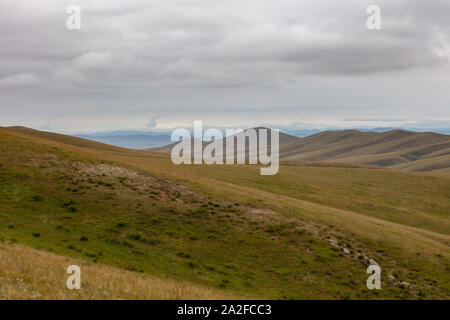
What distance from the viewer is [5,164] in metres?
39.3

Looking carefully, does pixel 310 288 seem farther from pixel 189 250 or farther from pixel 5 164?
pixel 5 164

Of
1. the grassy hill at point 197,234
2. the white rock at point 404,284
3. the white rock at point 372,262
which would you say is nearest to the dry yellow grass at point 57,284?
the grassy hill at point 197,234

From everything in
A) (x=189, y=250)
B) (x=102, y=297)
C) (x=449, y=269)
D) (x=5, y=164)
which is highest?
(x=5, y=164)

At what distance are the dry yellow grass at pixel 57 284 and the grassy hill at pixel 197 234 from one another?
2.14 ft

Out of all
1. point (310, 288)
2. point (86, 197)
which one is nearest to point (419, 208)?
point (310, 288)

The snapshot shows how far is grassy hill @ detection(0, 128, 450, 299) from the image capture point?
23484 mm

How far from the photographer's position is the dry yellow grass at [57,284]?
12.2 metres

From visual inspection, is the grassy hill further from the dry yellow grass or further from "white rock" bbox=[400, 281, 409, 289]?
the dry yellow grass

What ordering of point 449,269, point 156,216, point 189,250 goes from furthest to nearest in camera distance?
point 156,216
point 449,269
point 189,250

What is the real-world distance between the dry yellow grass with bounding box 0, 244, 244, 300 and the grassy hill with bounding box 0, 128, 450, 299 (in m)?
0.65

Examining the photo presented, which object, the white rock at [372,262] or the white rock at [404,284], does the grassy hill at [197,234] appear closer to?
the white rock at [404,284]

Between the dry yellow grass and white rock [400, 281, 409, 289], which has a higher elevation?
the dry yellow grass

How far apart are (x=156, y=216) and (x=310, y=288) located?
578 inches

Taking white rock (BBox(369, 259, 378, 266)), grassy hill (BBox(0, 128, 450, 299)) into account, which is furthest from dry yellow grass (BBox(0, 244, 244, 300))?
white rock (BBox(369, 259, 378, 266))
